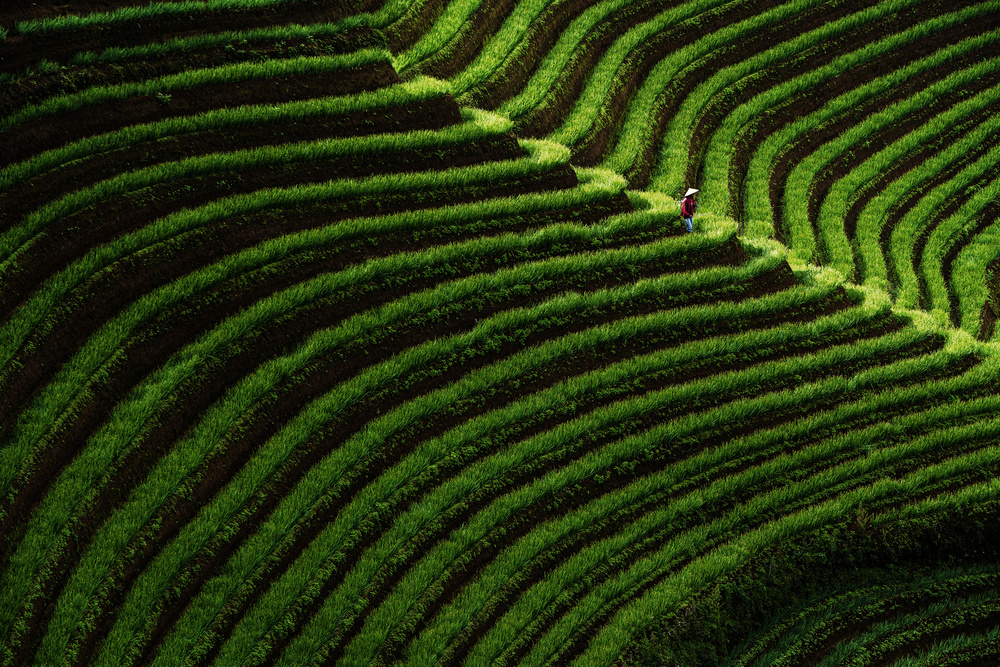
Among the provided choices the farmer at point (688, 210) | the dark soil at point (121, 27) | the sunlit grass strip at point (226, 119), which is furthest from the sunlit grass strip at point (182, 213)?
the dark soil at point (121, 27)

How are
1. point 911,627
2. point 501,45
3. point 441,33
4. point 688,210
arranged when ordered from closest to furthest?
1. point 911,627
2. point 688,210
3. point 441,33
4. point 501,45

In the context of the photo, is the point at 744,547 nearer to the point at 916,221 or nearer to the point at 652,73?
the point at 916,221

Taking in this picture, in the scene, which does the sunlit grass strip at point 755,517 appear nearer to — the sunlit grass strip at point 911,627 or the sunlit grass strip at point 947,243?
the sunlit grass strip at point 911,627

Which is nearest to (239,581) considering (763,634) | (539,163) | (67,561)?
(67,561)

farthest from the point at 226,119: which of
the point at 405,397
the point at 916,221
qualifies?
the point at 916,221

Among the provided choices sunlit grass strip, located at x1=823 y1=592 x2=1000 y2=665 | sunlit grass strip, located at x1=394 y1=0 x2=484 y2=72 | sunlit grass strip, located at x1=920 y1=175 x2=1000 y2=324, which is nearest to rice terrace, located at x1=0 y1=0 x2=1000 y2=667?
sunlit grass strip, located at x1=823 y1=592 x2=1000 y2=665

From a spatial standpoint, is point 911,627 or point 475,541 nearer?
point 475,541

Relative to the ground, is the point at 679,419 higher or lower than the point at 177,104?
lower
